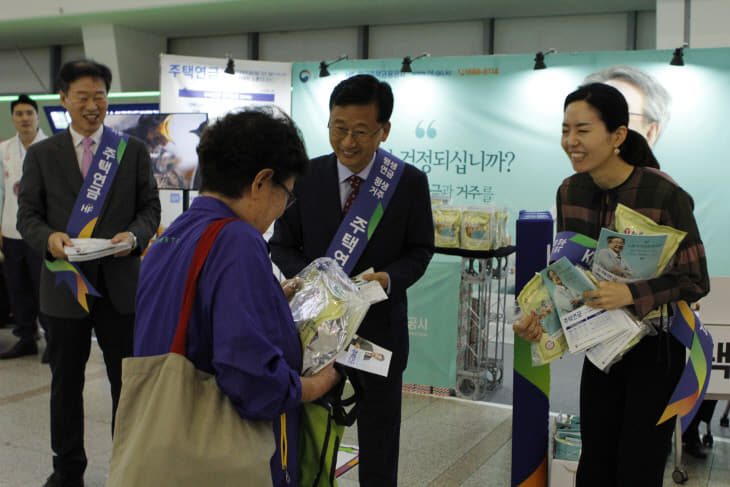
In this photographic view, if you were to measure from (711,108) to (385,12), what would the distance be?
3467 millimetres

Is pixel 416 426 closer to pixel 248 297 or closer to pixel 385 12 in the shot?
pixel 248 297

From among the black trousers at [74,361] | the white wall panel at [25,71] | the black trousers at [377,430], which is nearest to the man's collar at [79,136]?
the black trousers at [74,361]

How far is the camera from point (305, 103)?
21.3 feet

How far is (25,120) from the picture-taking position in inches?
198

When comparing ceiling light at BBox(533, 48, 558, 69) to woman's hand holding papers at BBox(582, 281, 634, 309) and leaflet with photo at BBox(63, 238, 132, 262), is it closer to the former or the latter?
leaflet with photo at BBox(63, 238, 132, 262)

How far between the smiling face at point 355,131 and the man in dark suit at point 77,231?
997 mm

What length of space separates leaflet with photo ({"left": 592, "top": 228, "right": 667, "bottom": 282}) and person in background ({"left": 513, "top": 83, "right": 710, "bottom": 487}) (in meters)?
0.03

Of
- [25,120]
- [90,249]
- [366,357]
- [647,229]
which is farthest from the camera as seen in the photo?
[25,120]

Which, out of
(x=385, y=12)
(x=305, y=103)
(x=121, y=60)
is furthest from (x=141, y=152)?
(x=121, y=60)

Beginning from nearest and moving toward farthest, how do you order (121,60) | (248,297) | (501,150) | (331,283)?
(248,297) → (331,283) → (501,150) → (121,60)

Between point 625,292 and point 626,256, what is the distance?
0.31 ft

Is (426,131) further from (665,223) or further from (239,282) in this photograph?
(239,282)

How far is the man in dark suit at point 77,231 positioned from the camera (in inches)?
104

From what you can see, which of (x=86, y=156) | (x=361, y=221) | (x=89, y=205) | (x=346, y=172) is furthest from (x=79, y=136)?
(x=361, y=221)
